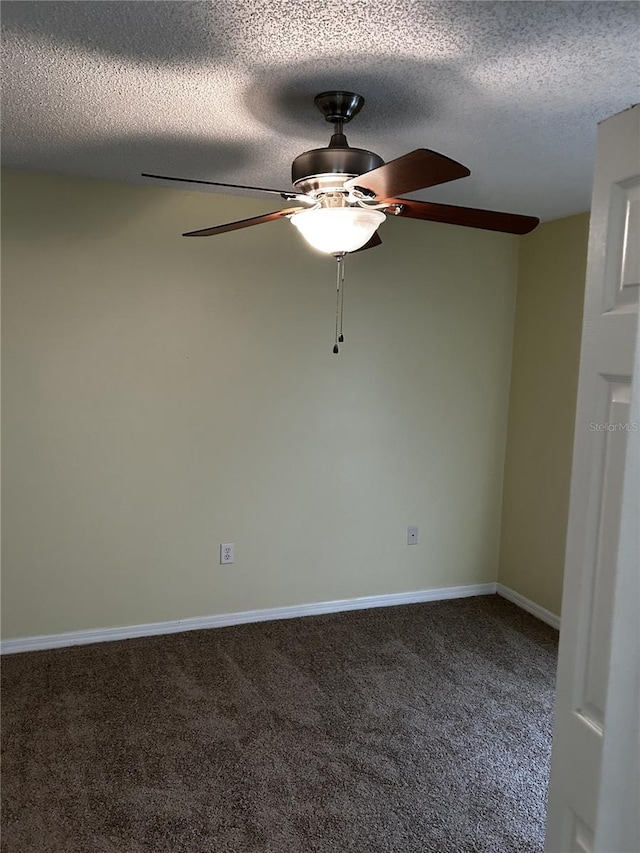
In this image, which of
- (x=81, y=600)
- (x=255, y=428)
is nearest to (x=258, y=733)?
(x=81, y=600)

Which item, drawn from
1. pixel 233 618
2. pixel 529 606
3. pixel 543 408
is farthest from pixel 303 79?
pixel 529 606

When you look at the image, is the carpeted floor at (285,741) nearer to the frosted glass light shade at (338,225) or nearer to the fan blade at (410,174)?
the frosted glass light shade at (338,225)

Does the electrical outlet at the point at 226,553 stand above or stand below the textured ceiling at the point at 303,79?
below

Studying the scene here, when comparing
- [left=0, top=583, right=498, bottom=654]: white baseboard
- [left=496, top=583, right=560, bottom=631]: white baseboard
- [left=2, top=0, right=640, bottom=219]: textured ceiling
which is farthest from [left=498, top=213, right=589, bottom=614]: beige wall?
[left=2, top=0, right=640, bottom=219]: textured ceiling

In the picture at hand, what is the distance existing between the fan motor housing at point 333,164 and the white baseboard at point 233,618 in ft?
8.35

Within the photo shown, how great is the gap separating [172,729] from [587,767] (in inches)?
77.2

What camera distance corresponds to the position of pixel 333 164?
2025 mm

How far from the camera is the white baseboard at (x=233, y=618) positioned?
3486mm

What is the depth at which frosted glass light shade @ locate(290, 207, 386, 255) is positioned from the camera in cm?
198

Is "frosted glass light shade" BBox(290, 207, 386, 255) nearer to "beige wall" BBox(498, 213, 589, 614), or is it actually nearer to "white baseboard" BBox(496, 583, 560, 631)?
"beige wall" BBox(498, 213, 589, 614)

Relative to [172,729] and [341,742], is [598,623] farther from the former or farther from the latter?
[172,729]

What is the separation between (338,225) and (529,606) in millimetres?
2964

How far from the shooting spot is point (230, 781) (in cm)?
249

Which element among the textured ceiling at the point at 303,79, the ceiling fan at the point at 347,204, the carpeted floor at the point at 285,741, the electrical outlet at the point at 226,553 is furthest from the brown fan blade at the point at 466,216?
the electrical outlet at the point at 226,553
